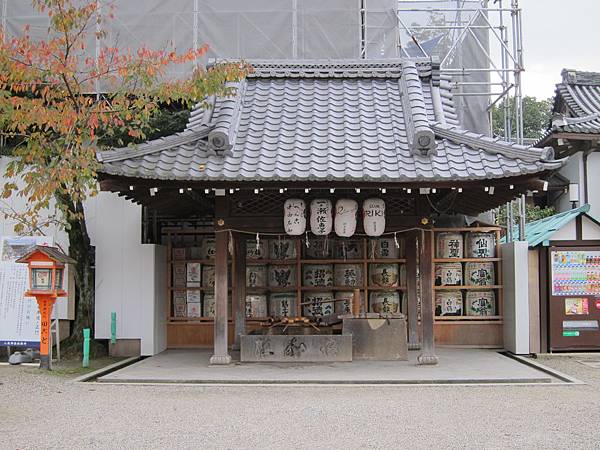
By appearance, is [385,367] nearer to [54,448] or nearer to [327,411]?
[327,411]

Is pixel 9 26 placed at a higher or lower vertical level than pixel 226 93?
higher

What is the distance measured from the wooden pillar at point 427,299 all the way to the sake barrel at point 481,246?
3.28m

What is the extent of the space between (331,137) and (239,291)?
3.75 metres

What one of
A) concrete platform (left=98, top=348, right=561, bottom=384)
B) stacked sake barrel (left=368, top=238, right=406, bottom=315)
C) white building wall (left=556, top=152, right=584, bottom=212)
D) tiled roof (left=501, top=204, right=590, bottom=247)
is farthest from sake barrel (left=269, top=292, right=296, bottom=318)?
white building wall (left=556, top=152, right=584, bottom=212)

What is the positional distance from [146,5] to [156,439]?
12.0 metres

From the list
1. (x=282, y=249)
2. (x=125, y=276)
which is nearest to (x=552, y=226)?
(x=282, y=249)

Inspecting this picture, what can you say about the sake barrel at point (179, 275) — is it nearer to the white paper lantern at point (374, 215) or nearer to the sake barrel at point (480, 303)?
the white paper lantern at point (374, 215)

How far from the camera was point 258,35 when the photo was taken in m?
16.1

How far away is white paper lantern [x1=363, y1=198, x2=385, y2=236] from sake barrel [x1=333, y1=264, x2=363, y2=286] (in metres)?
3.18

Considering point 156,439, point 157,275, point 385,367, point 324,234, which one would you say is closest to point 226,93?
point 324,234

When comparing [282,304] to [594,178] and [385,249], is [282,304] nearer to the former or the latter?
[385,249]

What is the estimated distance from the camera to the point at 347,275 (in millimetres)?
14242

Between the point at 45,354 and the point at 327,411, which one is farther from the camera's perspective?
the point at 45,354

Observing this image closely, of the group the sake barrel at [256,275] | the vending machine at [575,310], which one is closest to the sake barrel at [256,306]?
the sake barrel at [256,275]
